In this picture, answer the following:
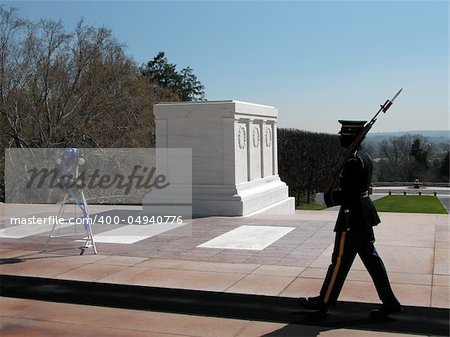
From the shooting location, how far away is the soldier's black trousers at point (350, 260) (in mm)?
4574

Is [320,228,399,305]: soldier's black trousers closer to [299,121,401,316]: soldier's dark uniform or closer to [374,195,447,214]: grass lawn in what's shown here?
[299,121,401,316]: soldier's dark uniform

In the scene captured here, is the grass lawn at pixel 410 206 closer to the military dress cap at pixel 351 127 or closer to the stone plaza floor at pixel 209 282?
the stone plaza floor at pixel 209 282

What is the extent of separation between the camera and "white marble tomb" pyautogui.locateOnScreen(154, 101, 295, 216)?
11016 mm

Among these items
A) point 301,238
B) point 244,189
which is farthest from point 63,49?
point 301,238

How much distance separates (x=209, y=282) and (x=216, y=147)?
565 cm

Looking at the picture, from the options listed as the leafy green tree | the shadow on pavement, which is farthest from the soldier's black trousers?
the leafy green tree

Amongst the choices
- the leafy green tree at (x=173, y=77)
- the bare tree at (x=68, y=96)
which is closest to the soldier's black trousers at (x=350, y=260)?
the bare tree at (x=68, y=96)

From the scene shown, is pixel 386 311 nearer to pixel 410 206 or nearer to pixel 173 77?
pixel 410 206

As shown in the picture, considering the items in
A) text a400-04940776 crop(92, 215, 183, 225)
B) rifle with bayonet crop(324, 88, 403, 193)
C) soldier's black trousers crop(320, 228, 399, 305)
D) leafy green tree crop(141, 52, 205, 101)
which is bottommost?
text a400-04940776 crop(92, 215, 183, 225)

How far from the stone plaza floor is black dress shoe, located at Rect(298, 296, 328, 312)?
0.09m

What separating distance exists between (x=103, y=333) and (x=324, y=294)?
190 cm

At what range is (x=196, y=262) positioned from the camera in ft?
22.2

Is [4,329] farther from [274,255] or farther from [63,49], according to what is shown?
[63,49]

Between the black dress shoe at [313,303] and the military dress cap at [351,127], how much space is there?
4.80ft
